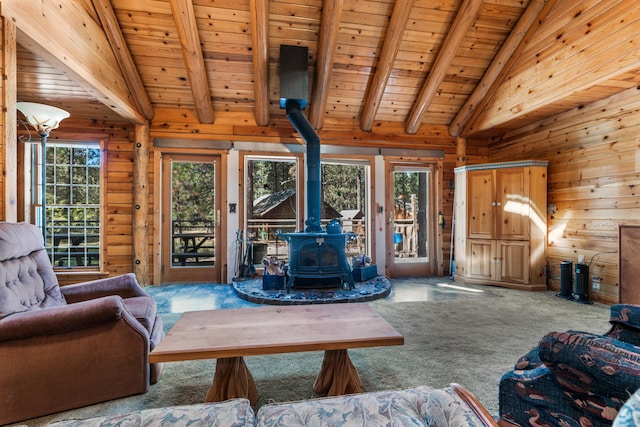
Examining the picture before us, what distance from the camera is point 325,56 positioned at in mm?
3900

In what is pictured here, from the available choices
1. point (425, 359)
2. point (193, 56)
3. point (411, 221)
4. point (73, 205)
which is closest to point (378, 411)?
point (425, 359)

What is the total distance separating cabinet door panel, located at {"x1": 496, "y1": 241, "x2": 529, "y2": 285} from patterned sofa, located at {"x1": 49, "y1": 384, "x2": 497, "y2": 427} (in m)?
4.23

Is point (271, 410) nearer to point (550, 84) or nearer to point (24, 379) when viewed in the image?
point (24, 379)

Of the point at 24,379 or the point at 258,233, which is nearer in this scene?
the point at 24,379

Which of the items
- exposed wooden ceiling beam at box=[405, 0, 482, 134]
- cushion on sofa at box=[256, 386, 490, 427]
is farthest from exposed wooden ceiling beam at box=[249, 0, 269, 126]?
cushion on sofa at box=[256, 386, 490, 427]

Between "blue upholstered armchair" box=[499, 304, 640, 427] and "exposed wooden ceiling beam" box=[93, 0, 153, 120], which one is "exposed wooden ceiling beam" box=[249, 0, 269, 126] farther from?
"blue upholstered armchair" box=[499, 304, 640, 427]

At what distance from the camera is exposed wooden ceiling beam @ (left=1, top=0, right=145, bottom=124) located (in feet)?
7.71

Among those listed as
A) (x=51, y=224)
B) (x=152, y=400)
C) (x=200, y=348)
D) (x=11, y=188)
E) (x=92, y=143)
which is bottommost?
(x=152, y=400)

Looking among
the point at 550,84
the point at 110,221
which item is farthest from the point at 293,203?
the point at 550,84

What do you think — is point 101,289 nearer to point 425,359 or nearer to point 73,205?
point 425,359

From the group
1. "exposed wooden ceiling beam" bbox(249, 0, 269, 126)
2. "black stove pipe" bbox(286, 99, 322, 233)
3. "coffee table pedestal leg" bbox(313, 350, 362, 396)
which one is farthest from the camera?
"black stove pipe" bbox(286, 99, 322, 233)

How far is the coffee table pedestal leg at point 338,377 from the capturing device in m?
1.72

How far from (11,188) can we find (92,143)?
2.76 metres

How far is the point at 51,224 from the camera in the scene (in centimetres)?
454
